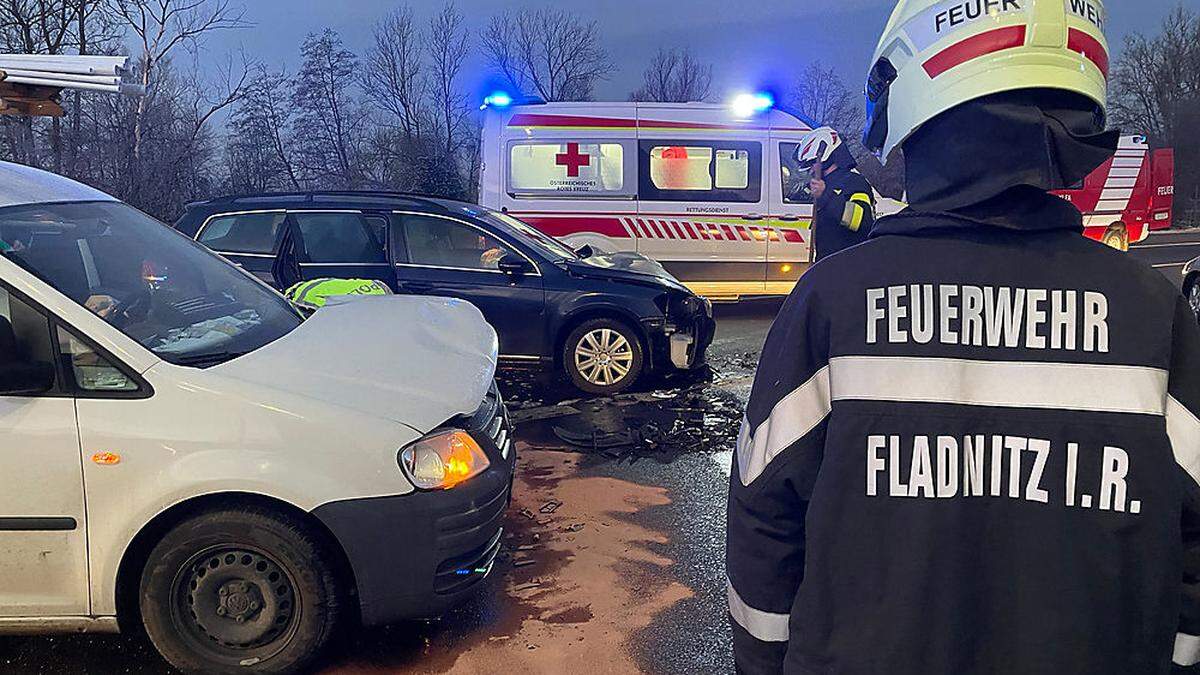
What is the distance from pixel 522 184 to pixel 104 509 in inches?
326

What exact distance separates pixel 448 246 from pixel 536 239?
0.82 metres

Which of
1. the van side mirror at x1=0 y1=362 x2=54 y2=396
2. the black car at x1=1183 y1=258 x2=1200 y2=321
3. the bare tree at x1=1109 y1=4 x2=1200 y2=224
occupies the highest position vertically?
the bare tree at x1=1109 y1=4 x2=1200 y2=224

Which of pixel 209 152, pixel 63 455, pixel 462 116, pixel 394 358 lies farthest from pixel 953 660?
pixel 462 116

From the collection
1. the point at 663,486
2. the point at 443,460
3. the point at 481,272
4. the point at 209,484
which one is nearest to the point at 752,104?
the point at 481,272

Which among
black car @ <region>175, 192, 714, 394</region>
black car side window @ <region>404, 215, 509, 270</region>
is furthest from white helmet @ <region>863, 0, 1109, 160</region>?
black car side window @ <region>404, 215, 509, 270</region>

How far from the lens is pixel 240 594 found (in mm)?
2863

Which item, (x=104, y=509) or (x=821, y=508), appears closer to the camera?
(x=821, y=508)

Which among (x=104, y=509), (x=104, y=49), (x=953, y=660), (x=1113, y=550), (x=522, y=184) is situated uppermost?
(x=104, y=49)

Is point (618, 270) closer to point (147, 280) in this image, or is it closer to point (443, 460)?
point (147, 280)

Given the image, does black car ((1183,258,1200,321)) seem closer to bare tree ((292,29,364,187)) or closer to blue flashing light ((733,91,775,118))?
blue flashing light ((733,91,775,118))

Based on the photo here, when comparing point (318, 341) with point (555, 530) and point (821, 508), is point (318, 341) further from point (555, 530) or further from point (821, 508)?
point (821, 508)

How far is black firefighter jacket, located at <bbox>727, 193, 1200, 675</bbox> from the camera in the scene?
1211 mm

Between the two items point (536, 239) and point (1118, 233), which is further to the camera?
point (1118, 233)

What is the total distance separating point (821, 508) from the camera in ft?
4.18
